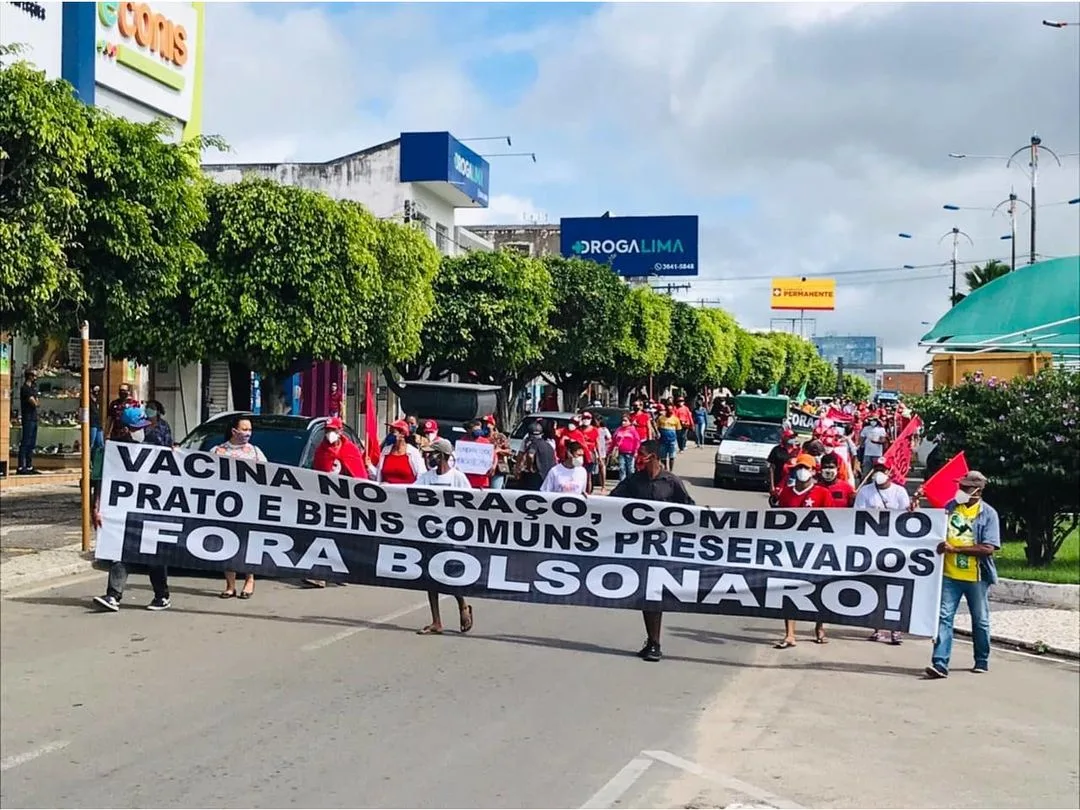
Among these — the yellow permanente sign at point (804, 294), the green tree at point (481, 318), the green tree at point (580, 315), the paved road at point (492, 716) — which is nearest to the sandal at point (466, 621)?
the paved road at point (492, 716)

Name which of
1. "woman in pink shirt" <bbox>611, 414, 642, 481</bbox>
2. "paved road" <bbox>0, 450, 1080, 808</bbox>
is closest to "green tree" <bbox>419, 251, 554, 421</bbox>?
"woman in pink shirt" <bbox>611, 414, 642, 481</bbox>

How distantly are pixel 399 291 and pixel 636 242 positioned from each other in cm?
4400

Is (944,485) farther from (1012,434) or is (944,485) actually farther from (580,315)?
(580,315)

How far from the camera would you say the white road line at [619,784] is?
6605 mm

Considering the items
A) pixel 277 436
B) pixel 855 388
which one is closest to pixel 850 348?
pixel 855 388

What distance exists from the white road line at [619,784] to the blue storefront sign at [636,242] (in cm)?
5872

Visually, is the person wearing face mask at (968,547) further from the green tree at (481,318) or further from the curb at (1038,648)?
the green tree at (481,318)

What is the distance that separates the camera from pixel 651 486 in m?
6.85

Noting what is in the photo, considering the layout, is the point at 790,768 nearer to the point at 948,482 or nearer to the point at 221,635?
the point at 948,482

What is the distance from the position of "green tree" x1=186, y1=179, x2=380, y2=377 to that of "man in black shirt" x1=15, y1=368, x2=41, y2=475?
608 cm

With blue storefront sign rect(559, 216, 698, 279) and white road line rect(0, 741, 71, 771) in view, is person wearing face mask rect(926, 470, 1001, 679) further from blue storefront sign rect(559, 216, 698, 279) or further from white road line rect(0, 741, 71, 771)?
blue storefront sign rect(559, 216, 698, 279)

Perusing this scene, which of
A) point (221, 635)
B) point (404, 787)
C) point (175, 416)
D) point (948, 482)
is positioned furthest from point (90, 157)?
point (175, 416)

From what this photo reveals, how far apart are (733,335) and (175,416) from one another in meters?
48.4

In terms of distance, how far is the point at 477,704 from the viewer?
8.47 m
